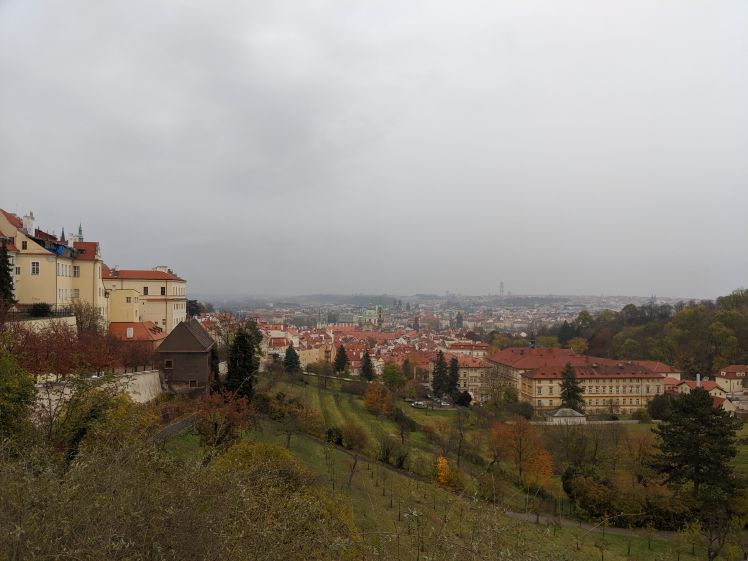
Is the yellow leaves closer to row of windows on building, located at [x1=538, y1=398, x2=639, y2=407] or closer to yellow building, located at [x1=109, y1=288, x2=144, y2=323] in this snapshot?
yellow building, located at [x1=109, y1=288, x2=144, y2=323]

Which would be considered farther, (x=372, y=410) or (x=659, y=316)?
(x=659, y=316)

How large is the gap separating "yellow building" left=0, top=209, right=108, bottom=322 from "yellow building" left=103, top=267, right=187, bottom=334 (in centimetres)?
376

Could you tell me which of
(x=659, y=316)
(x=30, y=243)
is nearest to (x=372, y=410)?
(x=30, y=243)

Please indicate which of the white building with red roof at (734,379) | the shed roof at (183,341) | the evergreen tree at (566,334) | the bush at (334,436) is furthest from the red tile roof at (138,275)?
the evergreen tree at (566,334)

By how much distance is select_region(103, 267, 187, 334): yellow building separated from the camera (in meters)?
30.2

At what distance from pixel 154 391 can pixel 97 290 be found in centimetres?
936

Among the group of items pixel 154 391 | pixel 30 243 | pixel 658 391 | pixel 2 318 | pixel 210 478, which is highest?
pixel 30 243

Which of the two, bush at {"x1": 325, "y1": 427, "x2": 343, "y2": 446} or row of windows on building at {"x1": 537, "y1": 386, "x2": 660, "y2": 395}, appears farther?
row of windows on building at {"x1": 537, "y1": 386, "x2": 660, "y2": 395}

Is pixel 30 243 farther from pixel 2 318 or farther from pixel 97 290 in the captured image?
→ pixel 2 318

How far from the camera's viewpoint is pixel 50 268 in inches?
920

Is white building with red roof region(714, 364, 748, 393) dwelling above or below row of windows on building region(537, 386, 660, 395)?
above

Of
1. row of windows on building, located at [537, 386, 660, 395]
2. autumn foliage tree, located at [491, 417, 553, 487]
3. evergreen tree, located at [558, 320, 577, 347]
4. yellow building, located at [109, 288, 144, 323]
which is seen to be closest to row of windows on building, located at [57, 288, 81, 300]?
yellow building, located at [109, 288, 144, 323]

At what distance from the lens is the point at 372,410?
30.9 metres

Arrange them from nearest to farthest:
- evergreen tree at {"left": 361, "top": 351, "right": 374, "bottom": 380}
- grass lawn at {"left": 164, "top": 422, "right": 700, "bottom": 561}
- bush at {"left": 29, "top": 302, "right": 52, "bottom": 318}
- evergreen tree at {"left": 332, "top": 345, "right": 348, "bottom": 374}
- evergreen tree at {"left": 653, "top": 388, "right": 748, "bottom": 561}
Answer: grass lawn at {"left": 164, "top": 422, "right": 700, "bottom": 561}
evergreen tree at {"left": 653, "top": 388, "right": 748, "bottom": 561}
bush at {"left": 29, "top": 302, "right": 52, "bottom": 318}
evergreen tree at {"left": 361, "top": 351, "right": 374, "bottom": 380}
evergreen tree at {"left": 332, "top": 345, "right": 348, "bottom": 374}
